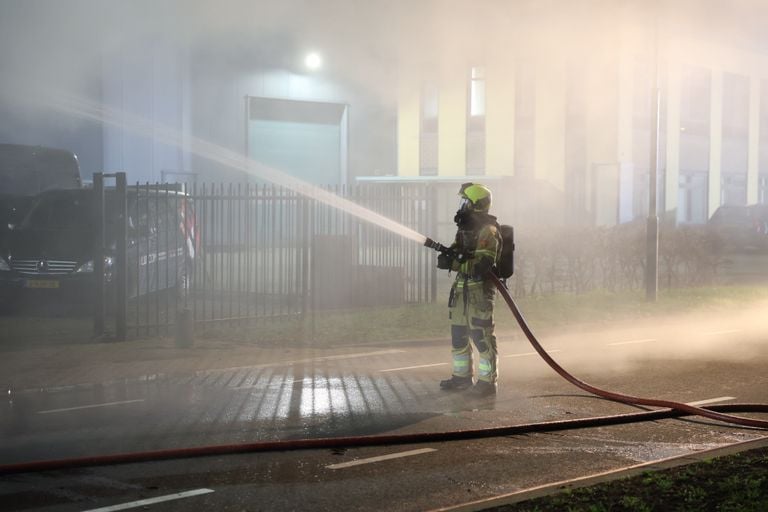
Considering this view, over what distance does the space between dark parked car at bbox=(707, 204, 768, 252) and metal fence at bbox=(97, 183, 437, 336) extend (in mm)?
14387

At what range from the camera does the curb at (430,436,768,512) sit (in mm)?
3701

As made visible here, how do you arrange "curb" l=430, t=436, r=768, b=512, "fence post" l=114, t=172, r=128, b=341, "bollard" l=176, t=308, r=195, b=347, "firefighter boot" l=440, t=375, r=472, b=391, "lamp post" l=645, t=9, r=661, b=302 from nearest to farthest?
"curb" l=430, t=436, r=768, b=512 < "firefighter boot" l=440, t=375, r=472, b=391 < "bollard" l=176, t=308, r=195, b=347 < "fence post" l=114, t=172, r=128, b=341 < "lamp post" l=645, t=9, r=661, b=302

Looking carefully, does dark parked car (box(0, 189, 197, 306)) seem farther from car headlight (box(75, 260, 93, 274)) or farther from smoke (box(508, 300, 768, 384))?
→ smoke (box(508, 300, 768, 384))

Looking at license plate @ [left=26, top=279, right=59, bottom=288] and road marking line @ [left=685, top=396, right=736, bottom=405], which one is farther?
license plate @ [left=26, top=279, right=59, bottom=288]

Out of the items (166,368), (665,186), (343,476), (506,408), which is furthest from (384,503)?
(665,186)

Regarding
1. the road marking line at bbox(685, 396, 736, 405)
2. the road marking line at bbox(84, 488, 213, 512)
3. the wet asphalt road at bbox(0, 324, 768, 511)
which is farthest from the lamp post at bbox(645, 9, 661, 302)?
the road marking line at bbox(84, 488, 213, 512)

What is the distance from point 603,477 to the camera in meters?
4.12

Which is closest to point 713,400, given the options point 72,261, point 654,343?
point 654,343

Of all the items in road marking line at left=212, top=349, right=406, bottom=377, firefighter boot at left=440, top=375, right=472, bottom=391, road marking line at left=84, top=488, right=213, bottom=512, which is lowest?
road marking line at left=84, top=488, right=213, bottom=512

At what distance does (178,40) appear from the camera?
1307 centimetres

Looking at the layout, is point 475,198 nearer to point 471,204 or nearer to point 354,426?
point 471,204

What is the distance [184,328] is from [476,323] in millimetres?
3281

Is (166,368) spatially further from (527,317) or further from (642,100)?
(642,100)

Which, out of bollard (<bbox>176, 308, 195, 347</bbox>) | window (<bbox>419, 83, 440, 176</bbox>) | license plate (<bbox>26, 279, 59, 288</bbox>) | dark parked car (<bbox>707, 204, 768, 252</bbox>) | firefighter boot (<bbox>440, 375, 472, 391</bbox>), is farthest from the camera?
dark parked car (<bbox>707, 204, 768, 252</bbox>)
